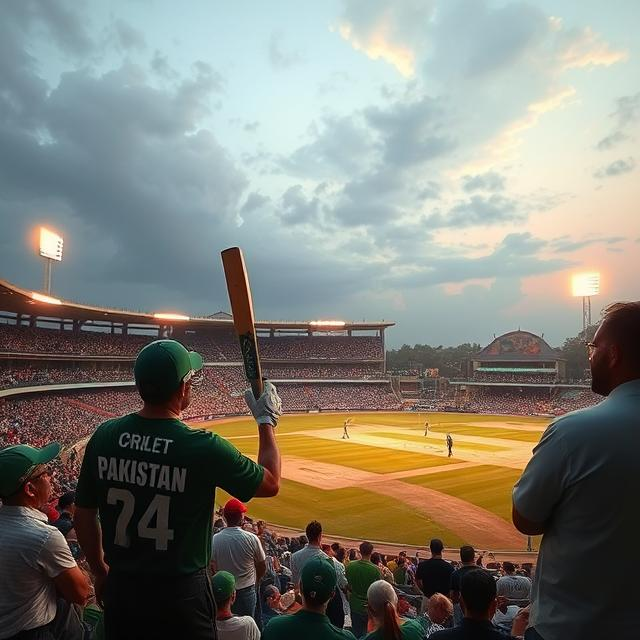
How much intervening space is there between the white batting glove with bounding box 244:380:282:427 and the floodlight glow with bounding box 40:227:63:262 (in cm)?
5943

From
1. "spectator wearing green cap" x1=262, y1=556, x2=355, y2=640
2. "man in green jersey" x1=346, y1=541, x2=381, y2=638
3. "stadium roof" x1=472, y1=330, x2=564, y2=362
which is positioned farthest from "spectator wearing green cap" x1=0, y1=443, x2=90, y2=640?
"stadium roof" x1=472, y1=330, x2=564, y2=362

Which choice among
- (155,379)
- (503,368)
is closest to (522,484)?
(155,379)

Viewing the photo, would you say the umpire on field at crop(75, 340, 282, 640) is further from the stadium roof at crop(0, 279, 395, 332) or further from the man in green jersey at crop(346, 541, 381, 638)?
the stadium roof at crop(0, 279, 395, 332)

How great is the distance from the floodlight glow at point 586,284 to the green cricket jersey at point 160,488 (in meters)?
83.9

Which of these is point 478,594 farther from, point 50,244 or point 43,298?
point 50,244

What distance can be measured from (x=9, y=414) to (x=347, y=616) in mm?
35099

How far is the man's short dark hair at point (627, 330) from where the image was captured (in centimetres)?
212

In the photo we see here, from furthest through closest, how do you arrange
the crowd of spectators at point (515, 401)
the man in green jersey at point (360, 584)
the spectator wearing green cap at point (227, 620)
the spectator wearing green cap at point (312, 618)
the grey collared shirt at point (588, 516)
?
the crowd of spectators at point (515, 401)
the man in green jersey at point (360, 584)
the spectator wearing green cap at point (227, 620)
the spectator wearing green cap at point (312, 618)
the grey collared shirt at point (588, 516)

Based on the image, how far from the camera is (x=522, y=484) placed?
204cm

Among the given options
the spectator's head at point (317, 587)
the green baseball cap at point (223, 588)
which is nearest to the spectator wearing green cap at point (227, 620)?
the green baseball cap at point (223, 588)

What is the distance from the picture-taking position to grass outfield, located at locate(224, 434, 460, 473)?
99.8ft

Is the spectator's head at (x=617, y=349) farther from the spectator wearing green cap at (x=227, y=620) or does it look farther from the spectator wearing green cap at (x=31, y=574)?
the spectator wearing green cap at (x=227, y=620)

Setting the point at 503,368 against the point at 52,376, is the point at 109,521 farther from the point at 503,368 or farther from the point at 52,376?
the point at 503,368

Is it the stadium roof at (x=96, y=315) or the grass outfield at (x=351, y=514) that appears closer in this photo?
the grass outfield at (x=351, y=514)
